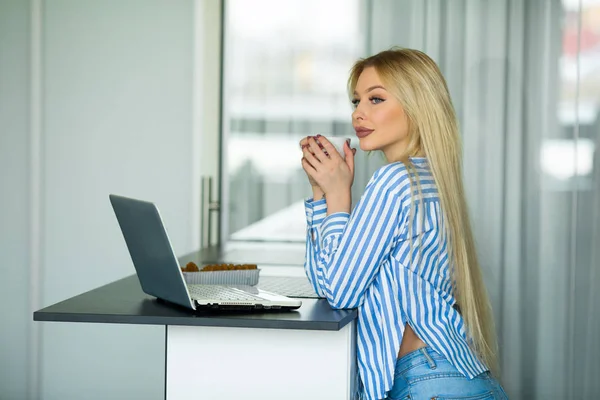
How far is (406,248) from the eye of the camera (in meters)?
1.82

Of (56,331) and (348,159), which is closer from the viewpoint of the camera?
(348,159)

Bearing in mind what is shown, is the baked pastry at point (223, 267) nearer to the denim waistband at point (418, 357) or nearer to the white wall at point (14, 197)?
the denim waistband at point (418, 357)

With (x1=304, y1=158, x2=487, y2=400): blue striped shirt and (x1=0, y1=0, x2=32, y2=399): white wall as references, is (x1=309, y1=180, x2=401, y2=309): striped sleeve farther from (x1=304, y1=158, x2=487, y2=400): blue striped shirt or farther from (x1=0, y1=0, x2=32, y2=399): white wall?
(x1=0, y1=0, x2=32, y2=399): white wall

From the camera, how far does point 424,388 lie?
1804 millimetres

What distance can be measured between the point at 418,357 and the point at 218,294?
437 mm

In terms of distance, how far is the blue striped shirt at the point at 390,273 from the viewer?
5.84 ft

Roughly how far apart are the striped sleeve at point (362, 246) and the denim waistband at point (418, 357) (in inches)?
6.7

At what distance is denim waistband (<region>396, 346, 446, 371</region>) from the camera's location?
72.1 inches

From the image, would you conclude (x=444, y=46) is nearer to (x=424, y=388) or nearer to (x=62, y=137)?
(x=62, y=137)

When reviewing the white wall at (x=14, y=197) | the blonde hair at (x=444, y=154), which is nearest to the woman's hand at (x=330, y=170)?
the blonde hair at (x=444, y=154)

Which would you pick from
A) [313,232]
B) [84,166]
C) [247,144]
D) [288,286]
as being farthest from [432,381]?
[84,166]

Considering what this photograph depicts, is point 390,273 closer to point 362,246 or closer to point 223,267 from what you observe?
point 362,246

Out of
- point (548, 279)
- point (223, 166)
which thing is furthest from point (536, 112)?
point (223, 166)

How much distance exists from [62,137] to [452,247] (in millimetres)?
2333
